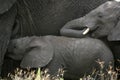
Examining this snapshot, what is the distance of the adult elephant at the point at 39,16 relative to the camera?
509 cm

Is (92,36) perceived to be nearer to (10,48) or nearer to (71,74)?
(71,74)

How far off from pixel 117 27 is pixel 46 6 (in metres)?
0.67

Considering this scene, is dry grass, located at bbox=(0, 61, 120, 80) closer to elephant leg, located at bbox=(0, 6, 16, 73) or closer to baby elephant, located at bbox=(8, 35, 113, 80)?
baby elephant, located at bbox=(8, 35, 113, 80)

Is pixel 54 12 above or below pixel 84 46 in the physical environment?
above

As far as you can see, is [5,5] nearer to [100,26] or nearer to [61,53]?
[61,53]

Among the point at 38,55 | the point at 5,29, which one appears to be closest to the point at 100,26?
the point at 38,55

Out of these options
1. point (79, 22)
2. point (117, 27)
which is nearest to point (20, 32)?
point (79, 22)

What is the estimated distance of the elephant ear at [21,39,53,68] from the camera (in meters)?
4.95

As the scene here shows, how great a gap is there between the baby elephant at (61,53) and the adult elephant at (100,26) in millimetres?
96

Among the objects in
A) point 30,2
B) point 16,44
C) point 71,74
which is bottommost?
point 71,74

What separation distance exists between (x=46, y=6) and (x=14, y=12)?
38cm

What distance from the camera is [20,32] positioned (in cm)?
529

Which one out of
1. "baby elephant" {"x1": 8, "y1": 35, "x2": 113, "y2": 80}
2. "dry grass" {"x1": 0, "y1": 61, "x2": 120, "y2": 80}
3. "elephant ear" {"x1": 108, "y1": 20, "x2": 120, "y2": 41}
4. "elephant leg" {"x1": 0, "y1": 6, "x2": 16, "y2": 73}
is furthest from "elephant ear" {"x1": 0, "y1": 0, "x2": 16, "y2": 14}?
"elephant ear" {"x1": 108, "y1": 20, "x2": 120, "y2": 41}

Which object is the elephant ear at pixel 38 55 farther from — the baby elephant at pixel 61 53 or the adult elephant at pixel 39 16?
the adult elephant at pixel 39 16
